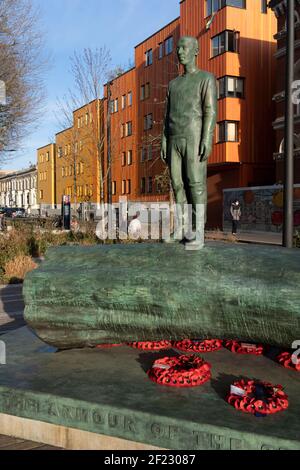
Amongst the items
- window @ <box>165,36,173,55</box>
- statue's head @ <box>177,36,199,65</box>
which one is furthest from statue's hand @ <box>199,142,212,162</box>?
window @ <box>165,36,173,55</box>

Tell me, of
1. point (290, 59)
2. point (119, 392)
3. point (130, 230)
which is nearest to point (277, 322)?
point (119, 392)

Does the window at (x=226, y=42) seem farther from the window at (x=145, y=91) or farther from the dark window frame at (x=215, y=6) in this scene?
the window at (x=145, y=91)

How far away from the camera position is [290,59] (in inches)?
260

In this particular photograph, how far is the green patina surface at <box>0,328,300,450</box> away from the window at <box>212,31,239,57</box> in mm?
23721

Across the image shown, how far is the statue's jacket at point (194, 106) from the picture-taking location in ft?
15.0

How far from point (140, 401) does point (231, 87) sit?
24254mm

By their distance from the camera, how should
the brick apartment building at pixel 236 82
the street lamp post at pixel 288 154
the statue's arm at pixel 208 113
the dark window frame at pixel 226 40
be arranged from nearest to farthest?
the statue's arm at pixel 208 113 < the street lamp post at pixel 288 154 < the dark window frame at pixel 226 40 < the brick apartment building at pixel 236 82

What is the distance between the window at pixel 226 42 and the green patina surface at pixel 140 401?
23.7m

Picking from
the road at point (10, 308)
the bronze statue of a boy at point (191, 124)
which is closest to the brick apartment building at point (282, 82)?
the road at point (10, 308)

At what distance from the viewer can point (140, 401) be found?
9.83 ft

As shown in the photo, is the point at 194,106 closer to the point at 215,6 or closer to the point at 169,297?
the point at 169,297

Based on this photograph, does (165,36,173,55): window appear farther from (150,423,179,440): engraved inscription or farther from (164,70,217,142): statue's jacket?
(150,423,179,440): engraved inscription
